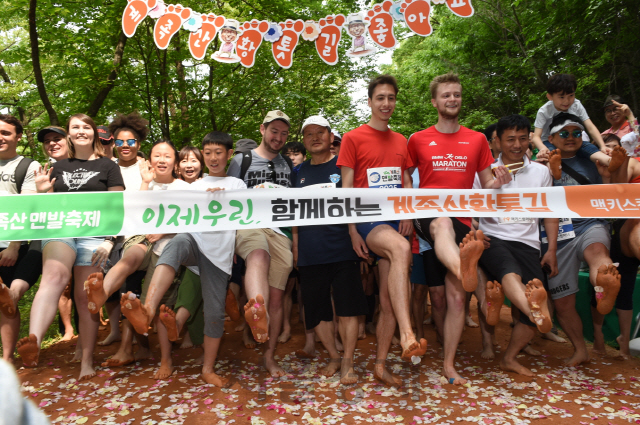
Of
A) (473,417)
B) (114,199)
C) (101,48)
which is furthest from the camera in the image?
(101,48)

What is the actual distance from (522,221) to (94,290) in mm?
3735

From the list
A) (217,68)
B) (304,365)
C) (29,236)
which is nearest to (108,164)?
(29,236)

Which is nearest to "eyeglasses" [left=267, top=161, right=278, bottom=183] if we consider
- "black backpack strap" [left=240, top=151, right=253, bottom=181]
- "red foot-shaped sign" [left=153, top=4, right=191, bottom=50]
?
"black backpack strap" [left=240, top=151, right=253, bottom=181]

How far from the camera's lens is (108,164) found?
4.24m

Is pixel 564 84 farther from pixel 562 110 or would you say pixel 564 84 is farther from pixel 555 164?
pixel 555 164

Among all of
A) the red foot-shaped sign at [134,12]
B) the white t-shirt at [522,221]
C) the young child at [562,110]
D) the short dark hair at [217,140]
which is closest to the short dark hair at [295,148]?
the short dark hair at [217,140]

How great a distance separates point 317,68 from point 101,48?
547 cm

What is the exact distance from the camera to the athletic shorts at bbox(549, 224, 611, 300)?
13.9 ft

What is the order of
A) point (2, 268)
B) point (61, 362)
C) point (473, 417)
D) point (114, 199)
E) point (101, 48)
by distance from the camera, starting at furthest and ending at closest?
1. point (101, 48)
2. point (61, 362)
3. point (2, 268)
4. point (114, 199)
5. point (473, 417)

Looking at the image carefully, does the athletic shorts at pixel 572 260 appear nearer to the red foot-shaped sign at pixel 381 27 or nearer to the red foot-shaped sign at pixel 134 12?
the red foot-shaped sign at pixel 381 27

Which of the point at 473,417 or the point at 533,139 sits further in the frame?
the point at 533,139

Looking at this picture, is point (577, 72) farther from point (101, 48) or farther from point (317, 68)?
point (101, 48)

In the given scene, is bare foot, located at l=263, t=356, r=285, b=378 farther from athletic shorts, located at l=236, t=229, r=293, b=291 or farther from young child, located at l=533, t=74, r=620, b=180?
young child, located at l=533, t=74, r=620, b=180

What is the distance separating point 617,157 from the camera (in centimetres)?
406
